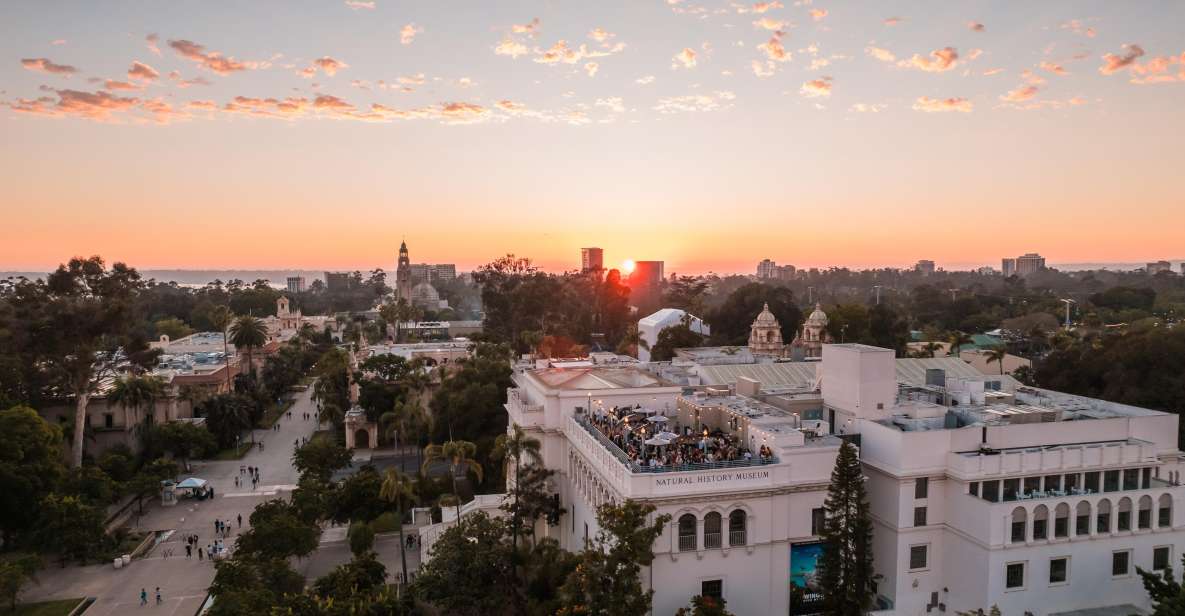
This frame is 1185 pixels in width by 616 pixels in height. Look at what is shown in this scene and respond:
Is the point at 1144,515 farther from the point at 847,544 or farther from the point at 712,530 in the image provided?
the point at 712,530

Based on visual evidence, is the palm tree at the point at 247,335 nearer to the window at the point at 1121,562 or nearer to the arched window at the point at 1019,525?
the arched window at the point at 1019,525

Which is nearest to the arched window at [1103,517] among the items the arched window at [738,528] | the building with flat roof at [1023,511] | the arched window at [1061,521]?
the building with flat roof at [1023,511]

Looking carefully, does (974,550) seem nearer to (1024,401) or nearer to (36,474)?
(1024,401)

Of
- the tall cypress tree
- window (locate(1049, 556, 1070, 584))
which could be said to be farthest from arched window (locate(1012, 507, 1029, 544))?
the tall cypress tree

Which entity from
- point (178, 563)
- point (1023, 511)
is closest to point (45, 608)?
point (178, 563)

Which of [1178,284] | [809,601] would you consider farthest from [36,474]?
[1178,284]

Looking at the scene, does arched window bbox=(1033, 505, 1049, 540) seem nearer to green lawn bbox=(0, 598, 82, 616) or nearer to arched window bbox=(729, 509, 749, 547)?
arched window bbox=(729, 509, 749, 547)
